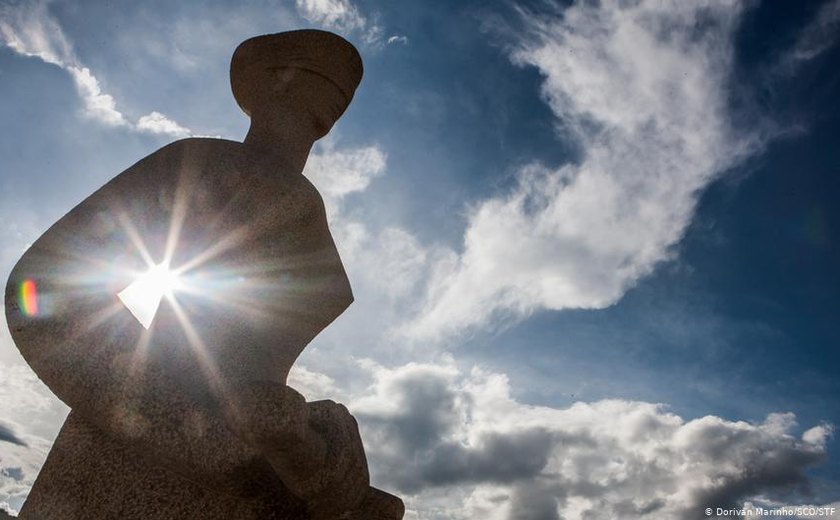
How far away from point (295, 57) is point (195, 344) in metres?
2.41

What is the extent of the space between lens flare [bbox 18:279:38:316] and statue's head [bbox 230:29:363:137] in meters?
2.04

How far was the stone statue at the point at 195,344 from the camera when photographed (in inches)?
98.3

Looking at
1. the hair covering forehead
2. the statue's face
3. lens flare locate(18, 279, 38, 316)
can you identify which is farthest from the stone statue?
the hair covering forehead

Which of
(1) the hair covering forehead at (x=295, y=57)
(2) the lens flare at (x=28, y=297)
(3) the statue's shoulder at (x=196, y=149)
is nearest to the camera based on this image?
(2) the lens flare at (x=28, y=297)

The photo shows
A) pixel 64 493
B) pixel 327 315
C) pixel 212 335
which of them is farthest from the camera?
pixel 327 315

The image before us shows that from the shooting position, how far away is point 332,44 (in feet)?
15.4

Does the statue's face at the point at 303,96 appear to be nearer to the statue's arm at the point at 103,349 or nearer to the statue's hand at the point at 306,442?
the statue's arm at the point at 103,349

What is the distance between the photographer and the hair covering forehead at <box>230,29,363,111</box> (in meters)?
4.62

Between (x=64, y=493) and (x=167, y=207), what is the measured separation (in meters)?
1.51

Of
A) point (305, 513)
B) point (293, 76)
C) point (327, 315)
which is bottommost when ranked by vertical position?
point (305, 513)

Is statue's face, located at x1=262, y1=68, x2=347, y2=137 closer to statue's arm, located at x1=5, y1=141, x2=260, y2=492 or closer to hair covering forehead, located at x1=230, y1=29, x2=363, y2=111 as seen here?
hair covering forehead, located at x1=230, y1=29, x2=363, y2=111

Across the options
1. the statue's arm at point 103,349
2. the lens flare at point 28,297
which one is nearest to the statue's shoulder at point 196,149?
the statue's arm at point 103,349

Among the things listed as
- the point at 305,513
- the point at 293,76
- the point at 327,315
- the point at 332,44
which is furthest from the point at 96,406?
the point at 332,44

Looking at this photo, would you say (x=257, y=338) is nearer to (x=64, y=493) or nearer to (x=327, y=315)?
(x=327, y=315)
